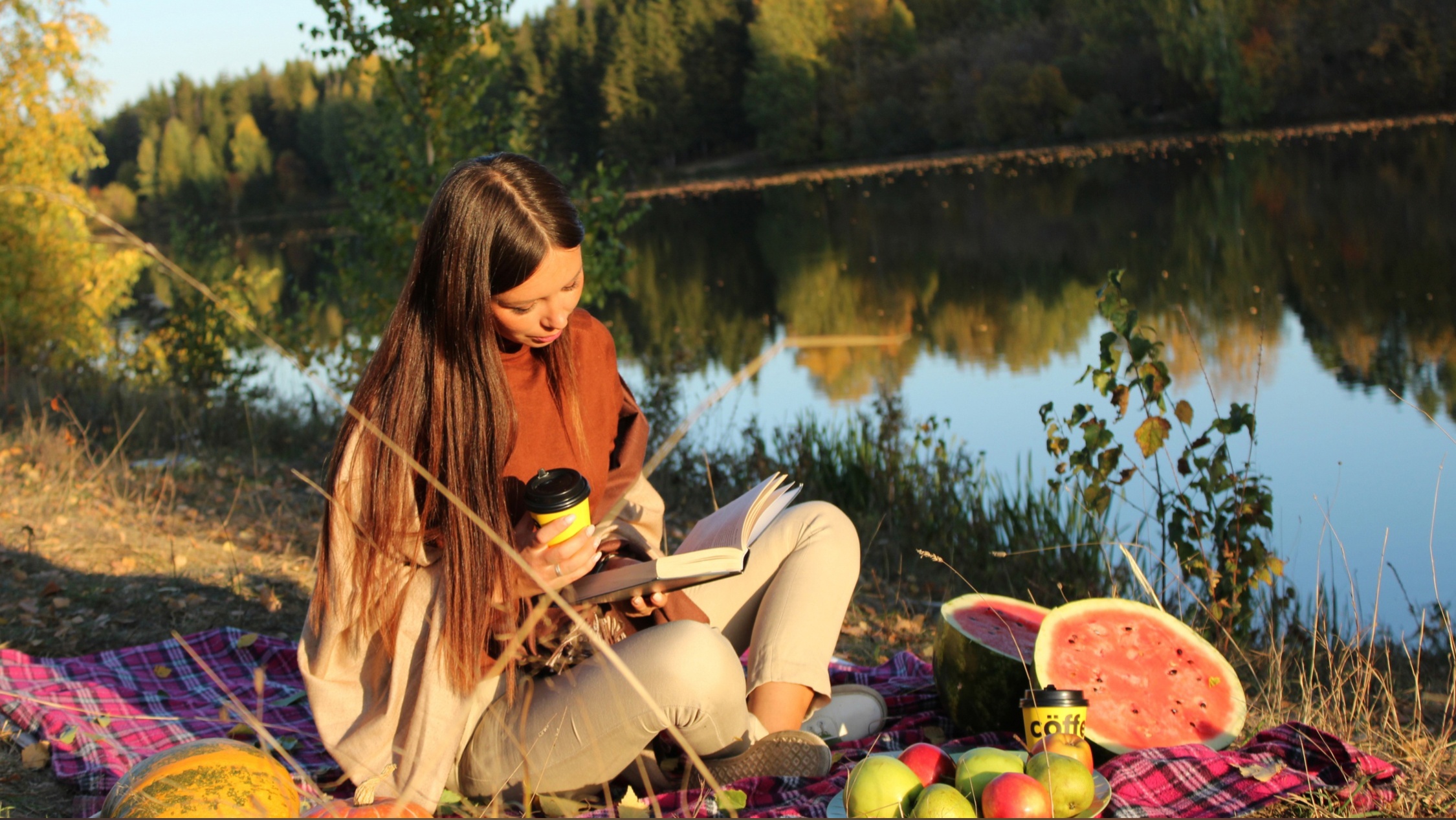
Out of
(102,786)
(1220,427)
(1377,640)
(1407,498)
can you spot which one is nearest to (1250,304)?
(1407,498)

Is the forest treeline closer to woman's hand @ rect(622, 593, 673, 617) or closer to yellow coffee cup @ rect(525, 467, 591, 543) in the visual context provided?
woman's hand @ rect(622, 593, 673, 617)

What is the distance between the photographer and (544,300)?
8.59 ft

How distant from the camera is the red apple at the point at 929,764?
2.58m

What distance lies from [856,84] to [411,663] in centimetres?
5515

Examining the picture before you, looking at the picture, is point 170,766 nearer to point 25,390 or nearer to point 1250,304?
point 25,390

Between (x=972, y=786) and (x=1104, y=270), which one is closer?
(x=972, y=786)

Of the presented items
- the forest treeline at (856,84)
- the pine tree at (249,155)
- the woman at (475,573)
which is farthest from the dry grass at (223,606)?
the pine tree at (249,155)

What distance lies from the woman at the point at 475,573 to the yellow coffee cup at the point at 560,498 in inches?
1.8

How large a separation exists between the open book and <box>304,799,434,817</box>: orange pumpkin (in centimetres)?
54

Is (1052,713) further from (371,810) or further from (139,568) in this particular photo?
(139,568)

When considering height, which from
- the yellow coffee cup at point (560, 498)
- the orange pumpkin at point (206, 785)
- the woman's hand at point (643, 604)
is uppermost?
the yellow coffee cup at point (560, 498)

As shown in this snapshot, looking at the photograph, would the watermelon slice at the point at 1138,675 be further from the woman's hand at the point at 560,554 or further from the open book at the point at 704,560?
the woman's hand at the point at 560,554

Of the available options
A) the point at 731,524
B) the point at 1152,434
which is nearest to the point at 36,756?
the point at 731,524

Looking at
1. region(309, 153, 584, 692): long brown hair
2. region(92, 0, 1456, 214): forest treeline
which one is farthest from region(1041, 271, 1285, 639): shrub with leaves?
region(92, 0, 1456, 214): forest treeline
